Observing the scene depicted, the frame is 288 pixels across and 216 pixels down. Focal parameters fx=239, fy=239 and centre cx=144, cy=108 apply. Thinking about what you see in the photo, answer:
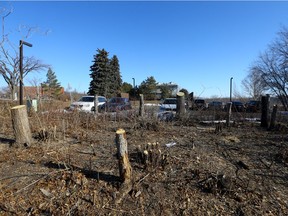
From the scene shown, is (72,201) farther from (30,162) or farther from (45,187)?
(30,162)

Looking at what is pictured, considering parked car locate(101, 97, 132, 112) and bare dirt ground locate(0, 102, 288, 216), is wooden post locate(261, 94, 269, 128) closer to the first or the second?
bare dirt ground locate(0, 102, 288, 216)

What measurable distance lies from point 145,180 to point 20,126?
3.14 m

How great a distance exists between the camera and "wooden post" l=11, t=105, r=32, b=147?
5.10 m

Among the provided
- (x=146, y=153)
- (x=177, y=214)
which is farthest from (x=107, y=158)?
(x=177, y=214)

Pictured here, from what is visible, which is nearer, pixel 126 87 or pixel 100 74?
pixel 100 74

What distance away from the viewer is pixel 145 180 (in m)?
3.68

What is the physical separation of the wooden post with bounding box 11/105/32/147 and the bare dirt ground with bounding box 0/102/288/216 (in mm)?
215

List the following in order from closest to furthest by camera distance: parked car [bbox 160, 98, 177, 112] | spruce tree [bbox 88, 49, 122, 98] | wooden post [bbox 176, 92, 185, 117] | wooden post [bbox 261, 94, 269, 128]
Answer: wooden post [bbox 261, 94, 269, 128]
wooden post [bbox 176, 92, 185, 117]
parked car [bbox 160, 98, 177, 112]
spruce tree [bbox 88, 49, 122, 98]

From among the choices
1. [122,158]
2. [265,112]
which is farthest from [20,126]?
[265,112]

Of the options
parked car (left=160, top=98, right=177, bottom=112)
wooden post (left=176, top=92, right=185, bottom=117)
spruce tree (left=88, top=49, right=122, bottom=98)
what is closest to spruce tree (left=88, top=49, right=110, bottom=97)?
spruce tree (left=88, top=49, right=122, bottom=98)

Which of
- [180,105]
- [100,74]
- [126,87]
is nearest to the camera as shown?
[180,105]

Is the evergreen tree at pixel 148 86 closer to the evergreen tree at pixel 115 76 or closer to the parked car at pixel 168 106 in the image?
the evergreen tree at pixel 115 76

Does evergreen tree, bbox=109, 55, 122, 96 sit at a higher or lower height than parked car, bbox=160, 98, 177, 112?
higher

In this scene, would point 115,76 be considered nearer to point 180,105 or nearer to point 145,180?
point 180,105
